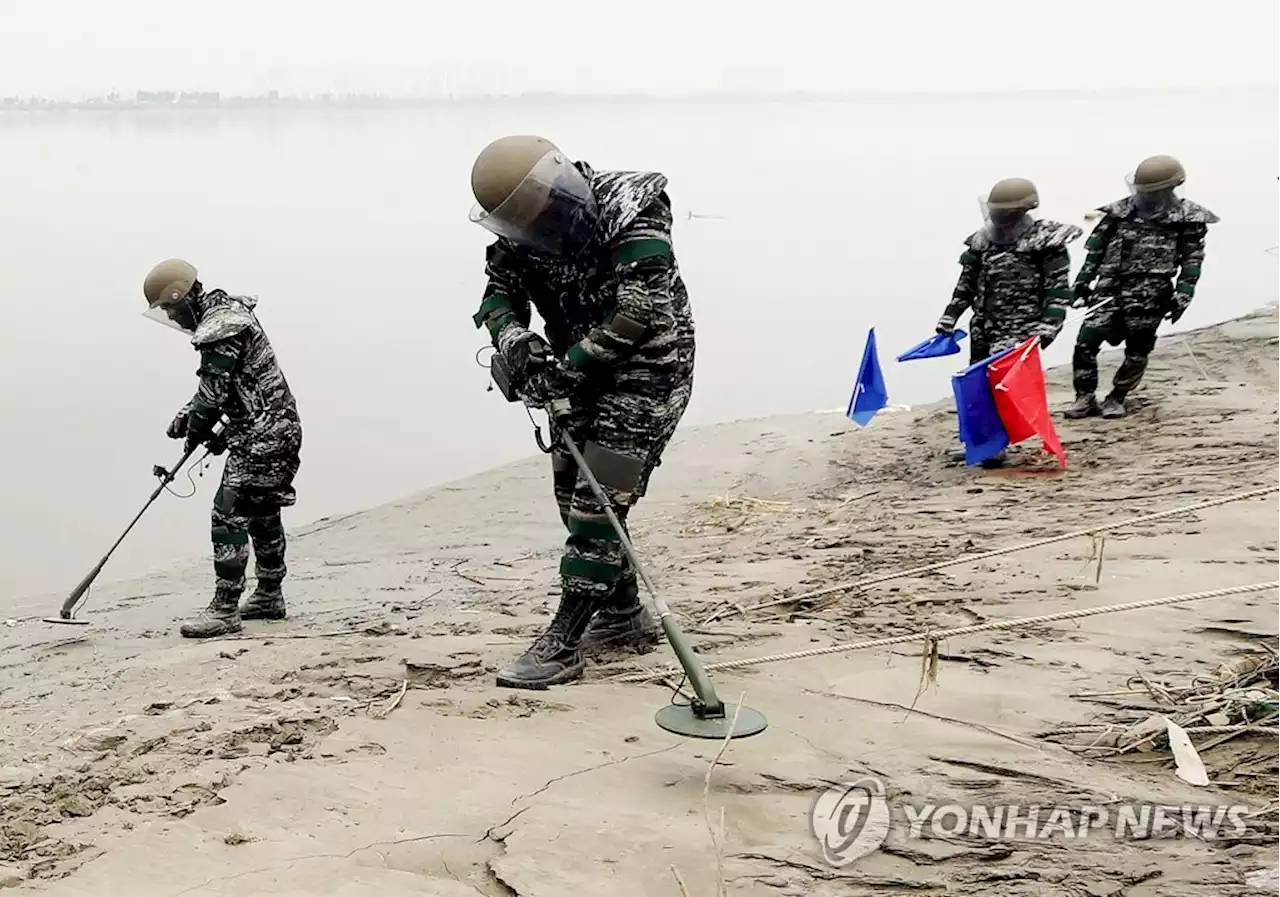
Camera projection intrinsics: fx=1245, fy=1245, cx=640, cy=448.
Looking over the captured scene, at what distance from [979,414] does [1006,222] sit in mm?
1121

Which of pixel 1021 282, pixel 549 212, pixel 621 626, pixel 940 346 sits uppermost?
pixel 549 212

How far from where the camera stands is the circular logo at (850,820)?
2.56m

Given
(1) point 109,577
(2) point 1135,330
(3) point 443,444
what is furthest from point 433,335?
(2) point 1135,330

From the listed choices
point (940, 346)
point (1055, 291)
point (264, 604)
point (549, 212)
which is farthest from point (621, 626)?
point (940, 346)

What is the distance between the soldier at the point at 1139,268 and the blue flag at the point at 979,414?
1.13m

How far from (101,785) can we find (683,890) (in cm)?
155

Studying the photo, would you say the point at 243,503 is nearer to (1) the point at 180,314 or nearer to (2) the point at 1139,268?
(1) the point at 180,314

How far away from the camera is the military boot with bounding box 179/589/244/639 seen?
5238 millimetres

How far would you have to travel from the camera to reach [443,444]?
12117 mm

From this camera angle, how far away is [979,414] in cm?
707

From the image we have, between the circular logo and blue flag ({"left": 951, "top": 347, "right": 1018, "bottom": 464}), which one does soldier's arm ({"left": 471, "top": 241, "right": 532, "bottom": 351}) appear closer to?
the circular logo

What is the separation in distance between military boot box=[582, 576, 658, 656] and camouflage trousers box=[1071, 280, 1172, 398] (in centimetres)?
473

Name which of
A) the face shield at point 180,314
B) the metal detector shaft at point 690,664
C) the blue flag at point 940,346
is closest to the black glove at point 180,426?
the face shield at point 180,314

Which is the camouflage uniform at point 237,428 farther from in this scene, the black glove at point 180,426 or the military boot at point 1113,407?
the military boot at point 1113,407
